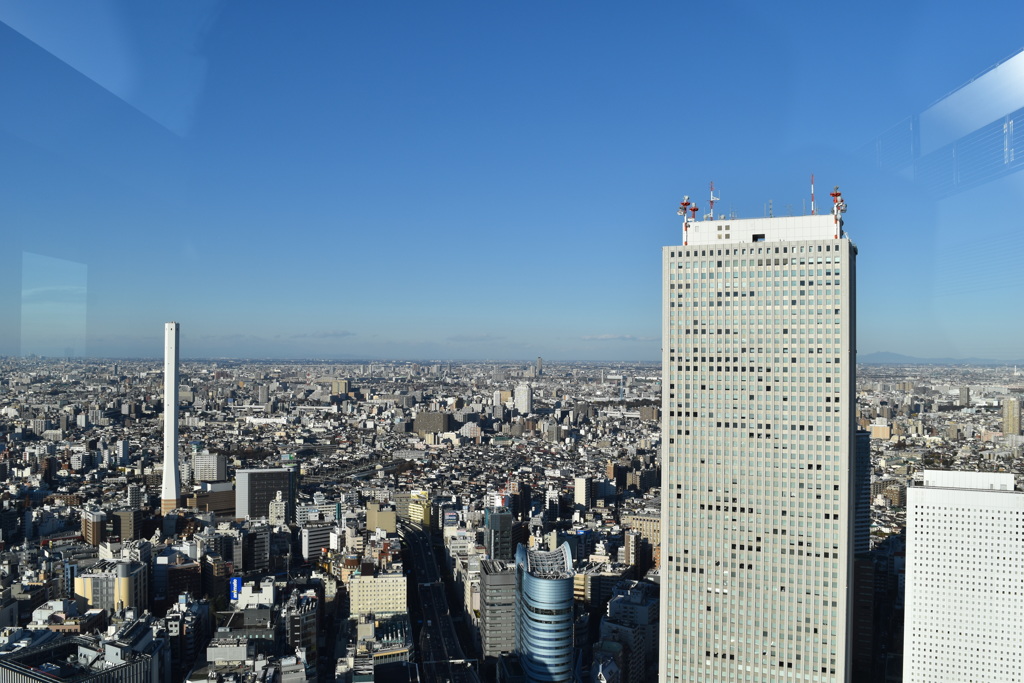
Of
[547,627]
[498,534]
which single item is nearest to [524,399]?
[498,534]

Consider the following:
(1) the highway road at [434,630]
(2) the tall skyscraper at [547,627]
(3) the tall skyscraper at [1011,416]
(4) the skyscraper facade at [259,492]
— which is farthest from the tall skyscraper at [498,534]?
(3) the tall skyscraper at [1011,416]

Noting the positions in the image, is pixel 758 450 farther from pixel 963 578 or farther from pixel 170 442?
pixel 170 442

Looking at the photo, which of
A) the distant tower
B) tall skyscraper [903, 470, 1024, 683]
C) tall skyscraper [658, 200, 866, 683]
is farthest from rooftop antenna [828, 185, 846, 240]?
the distant tower

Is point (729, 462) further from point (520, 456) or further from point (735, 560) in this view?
point (520, 456)

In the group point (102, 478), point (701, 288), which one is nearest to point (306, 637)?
point (701, 288)

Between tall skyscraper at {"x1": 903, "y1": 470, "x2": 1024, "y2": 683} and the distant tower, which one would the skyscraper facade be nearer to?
the distant tower

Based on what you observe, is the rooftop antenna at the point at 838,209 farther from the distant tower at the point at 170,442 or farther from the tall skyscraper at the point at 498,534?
the distant tower at the point at 170,442
